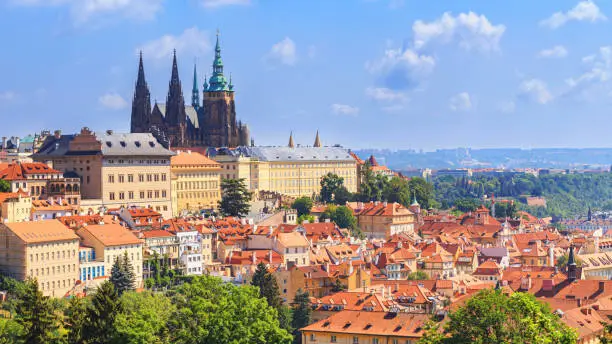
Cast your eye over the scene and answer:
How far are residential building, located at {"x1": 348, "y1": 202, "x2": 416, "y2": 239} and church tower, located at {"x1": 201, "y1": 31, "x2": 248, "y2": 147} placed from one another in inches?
1240

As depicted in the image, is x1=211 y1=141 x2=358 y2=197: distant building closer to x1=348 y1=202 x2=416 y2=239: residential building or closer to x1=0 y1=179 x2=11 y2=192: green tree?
x1=348 y1=202 x2=416 y2=239: residential building

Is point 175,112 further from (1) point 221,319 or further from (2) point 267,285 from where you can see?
(1) point 221,319

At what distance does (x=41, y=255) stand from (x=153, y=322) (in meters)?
26.6

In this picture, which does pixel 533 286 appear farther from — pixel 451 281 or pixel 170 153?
pixel 170 153

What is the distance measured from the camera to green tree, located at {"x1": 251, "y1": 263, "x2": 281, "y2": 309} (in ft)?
287

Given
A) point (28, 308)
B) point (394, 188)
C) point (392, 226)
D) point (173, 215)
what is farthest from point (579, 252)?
point (28, 308)

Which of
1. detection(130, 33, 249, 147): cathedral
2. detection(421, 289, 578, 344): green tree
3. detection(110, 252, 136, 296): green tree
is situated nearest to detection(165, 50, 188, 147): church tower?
detection(130, 33, 249, 147): cathedral

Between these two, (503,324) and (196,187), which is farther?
(196,187)

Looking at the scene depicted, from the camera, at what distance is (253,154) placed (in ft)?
534

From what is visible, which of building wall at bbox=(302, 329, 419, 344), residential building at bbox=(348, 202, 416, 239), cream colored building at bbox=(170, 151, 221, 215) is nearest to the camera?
building wall at bbox=(302, 329, 419, 344)

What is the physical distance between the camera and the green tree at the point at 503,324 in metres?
56.2

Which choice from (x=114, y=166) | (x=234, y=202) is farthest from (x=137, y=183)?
(x=234, y=202)

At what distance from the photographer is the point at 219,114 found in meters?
173

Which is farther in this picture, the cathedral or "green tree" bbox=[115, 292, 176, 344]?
the cathedral
